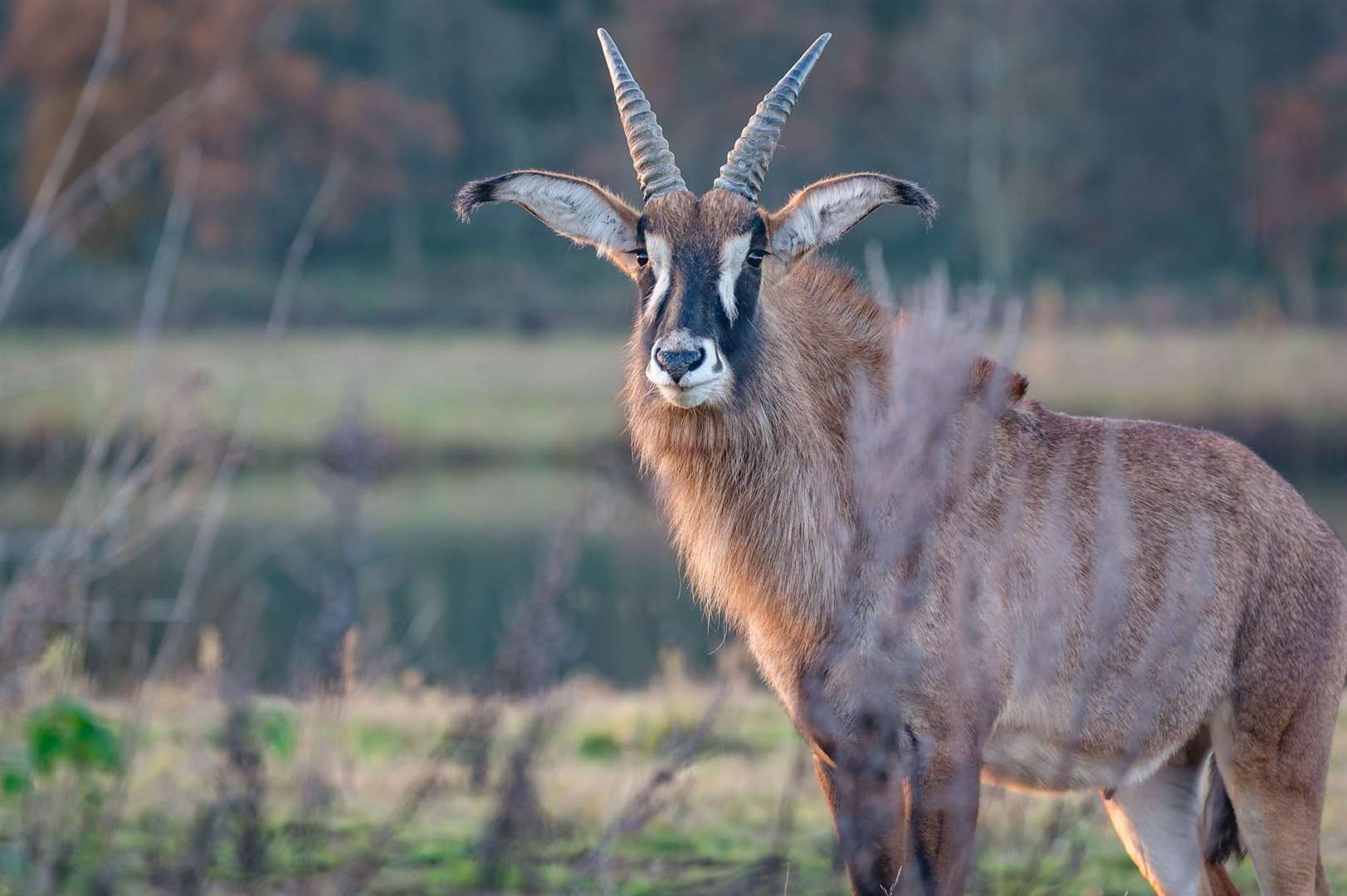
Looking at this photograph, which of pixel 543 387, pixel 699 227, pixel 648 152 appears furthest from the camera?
pixel 543 387

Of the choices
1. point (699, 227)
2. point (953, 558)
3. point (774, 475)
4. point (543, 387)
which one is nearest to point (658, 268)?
point (699, 227)

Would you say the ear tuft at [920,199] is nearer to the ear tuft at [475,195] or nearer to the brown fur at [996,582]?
the brown fur at [996,582]

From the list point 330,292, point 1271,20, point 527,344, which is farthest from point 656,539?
point 1271,20

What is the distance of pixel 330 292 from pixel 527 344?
803cm

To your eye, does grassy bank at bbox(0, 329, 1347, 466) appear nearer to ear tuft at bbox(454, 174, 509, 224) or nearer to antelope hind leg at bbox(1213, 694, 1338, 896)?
ear tuft at bbox(454, 174, 509, 224)

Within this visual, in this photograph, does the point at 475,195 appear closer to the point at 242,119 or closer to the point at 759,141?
the point at 759,141

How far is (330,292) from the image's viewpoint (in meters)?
38.3

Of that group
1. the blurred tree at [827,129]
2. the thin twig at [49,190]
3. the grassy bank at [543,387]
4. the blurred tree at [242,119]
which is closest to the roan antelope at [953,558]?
the thin twig at [49,190]

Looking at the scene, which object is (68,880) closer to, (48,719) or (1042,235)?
(48,719)

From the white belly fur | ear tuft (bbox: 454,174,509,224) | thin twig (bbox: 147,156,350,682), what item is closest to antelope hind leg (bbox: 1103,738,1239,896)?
the white belly fur

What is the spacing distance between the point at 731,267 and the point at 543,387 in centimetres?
2447

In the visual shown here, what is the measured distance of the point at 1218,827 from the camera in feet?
17.6

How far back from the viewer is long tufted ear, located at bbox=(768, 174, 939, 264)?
5168mm

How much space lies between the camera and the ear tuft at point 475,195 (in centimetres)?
510
